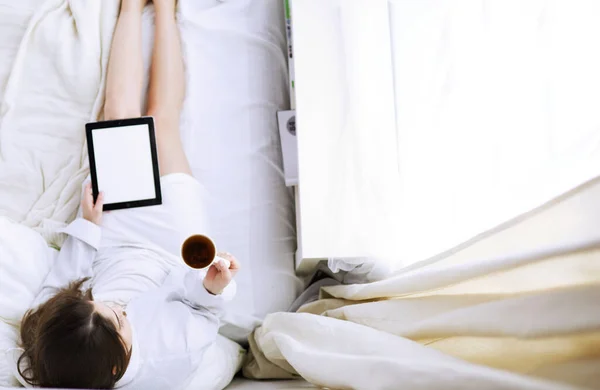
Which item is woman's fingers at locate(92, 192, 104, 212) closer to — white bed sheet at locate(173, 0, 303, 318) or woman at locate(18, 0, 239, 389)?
woman at locate(18, 0, 239, 389)

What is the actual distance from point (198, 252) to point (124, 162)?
0.48m

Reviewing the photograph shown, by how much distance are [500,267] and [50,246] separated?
1082 millimetres

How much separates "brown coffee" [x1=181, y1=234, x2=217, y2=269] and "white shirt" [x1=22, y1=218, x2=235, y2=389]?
118 millimetres

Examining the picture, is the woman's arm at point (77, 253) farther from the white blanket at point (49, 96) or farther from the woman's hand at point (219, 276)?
the woman's hand at point (219, 276)

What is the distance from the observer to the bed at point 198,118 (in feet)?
4.41

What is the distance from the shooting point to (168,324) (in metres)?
1.11

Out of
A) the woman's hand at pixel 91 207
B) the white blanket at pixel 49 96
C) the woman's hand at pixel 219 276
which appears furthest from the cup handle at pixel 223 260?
the white blanket at pixel 49 96

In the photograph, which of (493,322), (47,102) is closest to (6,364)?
(47,102)

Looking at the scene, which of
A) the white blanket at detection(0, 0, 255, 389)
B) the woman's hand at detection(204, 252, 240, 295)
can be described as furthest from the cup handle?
the white blanket at detection(0, 0, 255, 389)

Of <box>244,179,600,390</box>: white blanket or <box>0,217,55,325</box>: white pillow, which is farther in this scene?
<box>0,217,55,325</box>: white pillow

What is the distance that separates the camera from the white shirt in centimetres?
105

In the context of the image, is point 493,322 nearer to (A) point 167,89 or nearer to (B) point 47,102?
(A) point 167,89

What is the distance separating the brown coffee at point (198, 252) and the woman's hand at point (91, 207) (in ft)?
1.36

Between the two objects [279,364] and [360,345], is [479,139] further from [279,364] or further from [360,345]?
[279,364]
